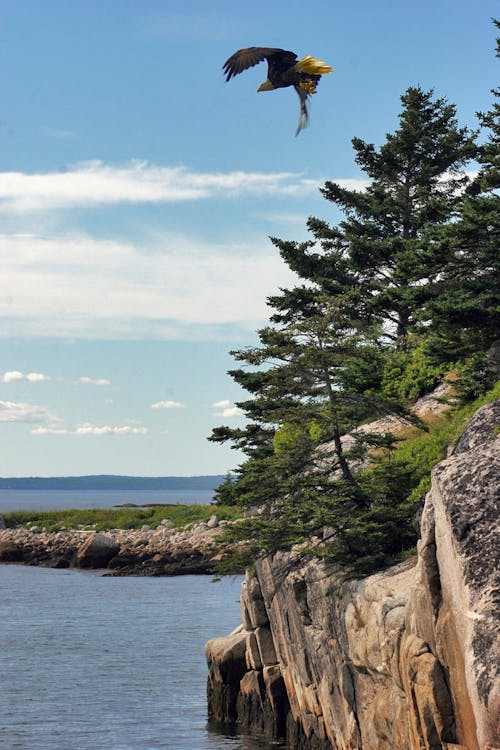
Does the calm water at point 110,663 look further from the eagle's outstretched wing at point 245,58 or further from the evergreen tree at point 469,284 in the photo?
the eagle's outstretched wing at point 245,58

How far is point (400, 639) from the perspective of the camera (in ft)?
54.4

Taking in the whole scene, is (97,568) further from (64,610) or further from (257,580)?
(257,580)

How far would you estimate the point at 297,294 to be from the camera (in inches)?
1572

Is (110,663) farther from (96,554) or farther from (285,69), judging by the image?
(96,554)

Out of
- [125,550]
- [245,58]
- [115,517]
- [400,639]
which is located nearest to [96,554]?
[125,550]

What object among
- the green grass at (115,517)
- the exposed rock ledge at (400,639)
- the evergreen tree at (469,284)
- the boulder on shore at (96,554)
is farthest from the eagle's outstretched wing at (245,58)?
the green grass at (115,517)

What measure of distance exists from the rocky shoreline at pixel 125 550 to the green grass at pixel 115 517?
1770 mm

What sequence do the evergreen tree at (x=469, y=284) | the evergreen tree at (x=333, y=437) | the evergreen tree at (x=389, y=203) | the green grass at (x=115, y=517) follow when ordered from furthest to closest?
the green grass at (x=115, y=517) < the evergreen tree at (x=389, y=203) < the evergreen tree at (x=469, y=284) < the evergreen tree at (x=333, y=437)

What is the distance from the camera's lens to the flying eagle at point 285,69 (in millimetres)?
13562

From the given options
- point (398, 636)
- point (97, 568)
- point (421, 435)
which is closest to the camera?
point (398, 636)

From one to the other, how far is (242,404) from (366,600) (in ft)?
60.3

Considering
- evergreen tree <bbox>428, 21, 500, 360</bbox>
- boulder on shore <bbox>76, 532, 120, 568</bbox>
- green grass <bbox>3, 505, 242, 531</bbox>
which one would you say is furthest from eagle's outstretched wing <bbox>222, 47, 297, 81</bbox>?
green grass <bbox>3, 505, 242, 531</bbox>

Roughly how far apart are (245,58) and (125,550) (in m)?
68.3

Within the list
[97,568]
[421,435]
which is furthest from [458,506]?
[97,568]
